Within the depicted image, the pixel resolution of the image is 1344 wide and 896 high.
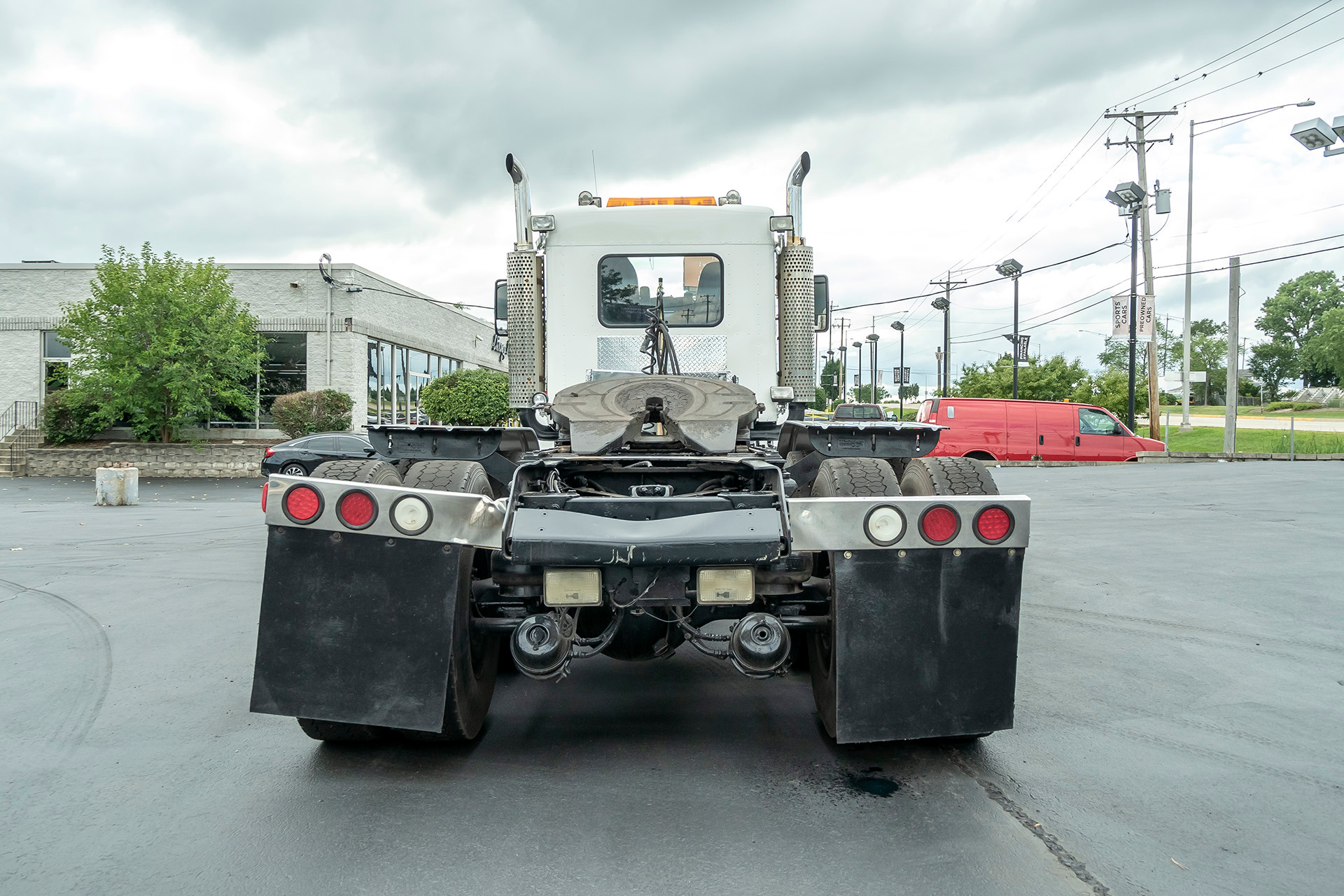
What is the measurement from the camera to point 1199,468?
22391 mm

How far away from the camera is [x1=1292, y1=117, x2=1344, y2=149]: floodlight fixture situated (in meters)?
19.9

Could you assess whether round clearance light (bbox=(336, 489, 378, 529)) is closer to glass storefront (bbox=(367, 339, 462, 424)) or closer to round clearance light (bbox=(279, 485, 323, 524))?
round clearance light (bbox=(279, 485, 323, 524))

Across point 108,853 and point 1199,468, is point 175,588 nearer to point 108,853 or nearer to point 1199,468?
point 108,853

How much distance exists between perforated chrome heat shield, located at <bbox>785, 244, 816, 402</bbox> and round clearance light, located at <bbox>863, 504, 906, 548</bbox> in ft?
8.47

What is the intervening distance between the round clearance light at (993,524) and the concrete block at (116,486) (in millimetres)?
17357

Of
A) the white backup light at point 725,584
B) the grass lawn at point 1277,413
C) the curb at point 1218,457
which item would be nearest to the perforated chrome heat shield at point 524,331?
the white backup light at point 725,584

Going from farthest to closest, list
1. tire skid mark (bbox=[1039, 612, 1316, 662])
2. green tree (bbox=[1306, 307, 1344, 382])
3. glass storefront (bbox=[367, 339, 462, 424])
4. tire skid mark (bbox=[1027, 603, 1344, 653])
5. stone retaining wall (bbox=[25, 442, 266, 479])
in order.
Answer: green tree (bbox=[1306, 307, 1344, 382]) → glass storefront (bbox=[367, 339, 462, 424]) → stone retaining wall (bbox=[25, 442, 266, 479]) → tire skid mark (bbox=[1027, 603, 1344, 653]) → tire skid mark (bbox=[1039, 612, 1316, 662])

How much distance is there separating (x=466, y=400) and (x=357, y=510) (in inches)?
1102

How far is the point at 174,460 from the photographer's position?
24953mm

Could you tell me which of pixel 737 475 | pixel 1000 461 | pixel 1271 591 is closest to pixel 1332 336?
pixel 1000 461

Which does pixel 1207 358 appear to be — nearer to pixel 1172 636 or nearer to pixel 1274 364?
pixel 1274 364

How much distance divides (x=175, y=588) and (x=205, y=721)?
13.9 feet

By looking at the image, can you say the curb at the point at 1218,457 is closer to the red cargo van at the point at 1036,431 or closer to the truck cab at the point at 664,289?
the red cargo van at the point at 1036,431

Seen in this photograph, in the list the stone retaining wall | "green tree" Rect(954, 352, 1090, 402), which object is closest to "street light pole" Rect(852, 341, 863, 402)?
"green tree" Rect(954, 352, 1090, 402)
